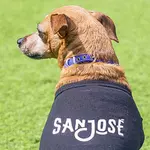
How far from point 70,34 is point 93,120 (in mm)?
678

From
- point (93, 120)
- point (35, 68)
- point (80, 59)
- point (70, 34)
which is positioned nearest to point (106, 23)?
point (70, 34)

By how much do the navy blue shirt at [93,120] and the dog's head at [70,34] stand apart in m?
0.31

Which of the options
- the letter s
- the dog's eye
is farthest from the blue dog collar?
the letter s

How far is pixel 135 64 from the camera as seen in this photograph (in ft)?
20.0

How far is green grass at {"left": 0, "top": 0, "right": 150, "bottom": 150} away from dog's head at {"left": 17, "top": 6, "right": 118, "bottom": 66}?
126cm

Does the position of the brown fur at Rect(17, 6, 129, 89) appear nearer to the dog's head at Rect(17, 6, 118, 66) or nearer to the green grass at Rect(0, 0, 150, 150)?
the dog's head at Rect(17, 6, 118, 66)

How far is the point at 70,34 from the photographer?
3084mm

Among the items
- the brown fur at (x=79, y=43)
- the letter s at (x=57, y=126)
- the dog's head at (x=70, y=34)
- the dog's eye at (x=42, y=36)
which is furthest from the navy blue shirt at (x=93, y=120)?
the dog's eye at (x=42, y=36)

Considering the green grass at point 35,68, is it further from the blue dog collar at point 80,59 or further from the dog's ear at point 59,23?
the dog's ear at point 59,23

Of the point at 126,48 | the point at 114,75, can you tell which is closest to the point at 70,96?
the point at 114,75

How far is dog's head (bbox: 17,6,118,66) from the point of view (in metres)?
3.01

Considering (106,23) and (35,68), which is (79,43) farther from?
(35,68)

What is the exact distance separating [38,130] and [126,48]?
259 centimetres

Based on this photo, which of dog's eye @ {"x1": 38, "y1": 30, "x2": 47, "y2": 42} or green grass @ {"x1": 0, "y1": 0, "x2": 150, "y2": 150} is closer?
dog's eye @ {"x1": 38, "y1": 30, "x2": 47, "y2": 42}
